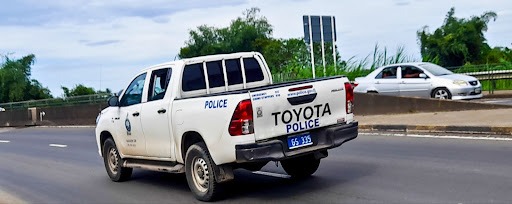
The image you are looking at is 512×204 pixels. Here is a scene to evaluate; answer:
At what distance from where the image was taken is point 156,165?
9.96 m

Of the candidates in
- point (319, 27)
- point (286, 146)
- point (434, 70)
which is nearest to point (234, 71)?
point (286, 146)

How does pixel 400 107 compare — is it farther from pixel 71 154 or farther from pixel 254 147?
pixel 254 147

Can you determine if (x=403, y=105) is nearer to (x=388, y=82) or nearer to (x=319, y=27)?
(x=388, y=82)

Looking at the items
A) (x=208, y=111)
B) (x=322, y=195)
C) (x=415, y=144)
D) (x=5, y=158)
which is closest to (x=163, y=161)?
(x=208, y=111)

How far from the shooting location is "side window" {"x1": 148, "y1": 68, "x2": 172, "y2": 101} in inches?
380

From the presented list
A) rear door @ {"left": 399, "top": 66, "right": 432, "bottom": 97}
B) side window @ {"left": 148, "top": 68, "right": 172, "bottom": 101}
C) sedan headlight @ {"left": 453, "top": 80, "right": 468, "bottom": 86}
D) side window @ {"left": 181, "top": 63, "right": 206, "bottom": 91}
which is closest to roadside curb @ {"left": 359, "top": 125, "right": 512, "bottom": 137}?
sedan headlight @ {"left": 453, "top": 80, "right": 468, "bottom": 86}

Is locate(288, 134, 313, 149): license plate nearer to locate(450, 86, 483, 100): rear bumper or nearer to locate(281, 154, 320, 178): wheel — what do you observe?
locate(281, 154, 320, 178): wheel

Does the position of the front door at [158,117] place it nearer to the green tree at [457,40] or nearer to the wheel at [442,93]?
the wheel at [442,93]

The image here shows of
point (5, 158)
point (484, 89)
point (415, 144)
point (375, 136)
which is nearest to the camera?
point (415, 144)

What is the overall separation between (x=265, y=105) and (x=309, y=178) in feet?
7.15

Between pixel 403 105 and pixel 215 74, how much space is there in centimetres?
989

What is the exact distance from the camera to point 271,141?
326 inches

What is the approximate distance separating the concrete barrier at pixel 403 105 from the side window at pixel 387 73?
8.01 ft

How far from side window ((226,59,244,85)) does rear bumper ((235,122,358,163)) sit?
1.78m
